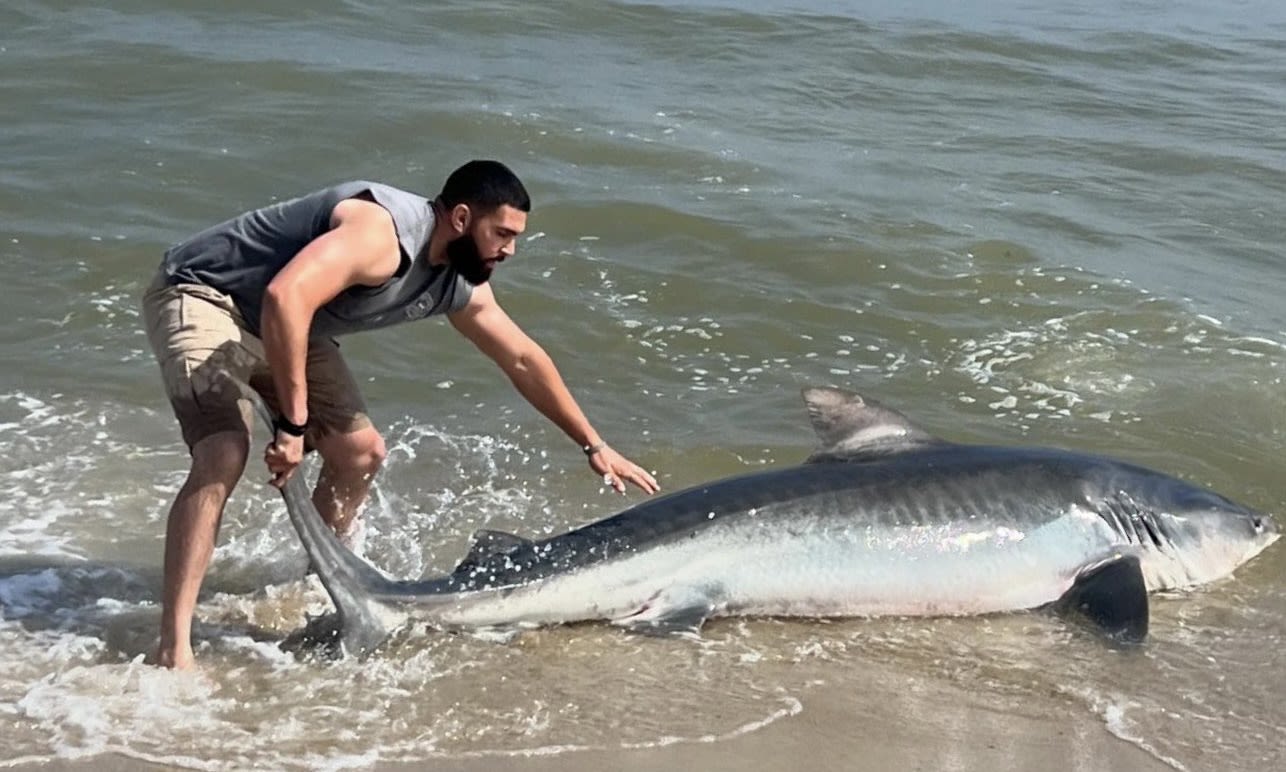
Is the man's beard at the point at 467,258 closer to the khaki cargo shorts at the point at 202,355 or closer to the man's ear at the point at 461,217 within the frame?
the man's ear at the point at 461,217

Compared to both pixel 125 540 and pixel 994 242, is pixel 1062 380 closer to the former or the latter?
pixel 994 242

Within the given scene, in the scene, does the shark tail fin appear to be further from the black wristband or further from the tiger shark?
the black wristband

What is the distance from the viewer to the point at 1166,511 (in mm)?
6906

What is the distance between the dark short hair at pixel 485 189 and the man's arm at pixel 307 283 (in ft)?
0.82

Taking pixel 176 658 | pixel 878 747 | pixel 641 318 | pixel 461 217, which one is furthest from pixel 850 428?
pixel 641 318

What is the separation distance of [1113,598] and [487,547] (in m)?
2.41

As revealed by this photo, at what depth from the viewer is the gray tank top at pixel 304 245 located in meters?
5.64

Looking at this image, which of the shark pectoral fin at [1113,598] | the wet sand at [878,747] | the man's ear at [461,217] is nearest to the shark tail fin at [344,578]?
the wet sand at [878,747]

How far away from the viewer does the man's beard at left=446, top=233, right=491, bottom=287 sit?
568 centimetres

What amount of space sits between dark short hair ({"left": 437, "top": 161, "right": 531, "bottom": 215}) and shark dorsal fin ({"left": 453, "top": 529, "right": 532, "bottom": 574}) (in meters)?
1.23

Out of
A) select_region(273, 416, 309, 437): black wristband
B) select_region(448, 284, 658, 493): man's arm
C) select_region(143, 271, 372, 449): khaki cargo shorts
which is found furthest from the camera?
select_region(448, 284, 658, 493): man's arm

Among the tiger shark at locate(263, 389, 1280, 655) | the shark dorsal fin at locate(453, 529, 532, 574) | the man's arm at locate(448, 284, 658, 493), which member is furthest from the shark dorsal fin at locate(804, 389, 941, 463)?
the shark dorsal fin at locate(453, 529, 532, 574)

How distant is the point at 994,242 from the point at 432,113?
5.57 m

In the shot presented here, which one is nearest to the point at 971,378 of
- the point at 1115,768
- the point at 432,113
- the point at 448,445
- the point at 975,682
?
the point at 448,445
